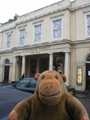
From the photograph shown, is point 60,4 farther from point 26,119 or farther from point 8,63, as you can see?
point 26,119

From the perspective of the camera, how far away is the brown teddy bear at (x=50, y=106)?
1489mm

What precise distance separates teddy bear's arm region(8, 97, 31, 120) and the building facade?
9629 mm

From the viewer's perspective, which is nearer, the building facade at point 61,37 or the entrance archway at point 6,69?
the building facade at point 61,37

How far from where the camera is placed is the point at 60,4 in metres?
12.5

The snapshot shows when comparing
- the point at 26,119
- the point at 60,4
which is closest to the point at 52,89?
the point at 26,119

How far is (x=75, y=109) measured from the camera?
1.56 metres

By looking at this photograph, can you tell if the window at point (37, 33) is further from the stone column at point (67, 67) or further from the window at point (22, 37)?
the stone column at point (67, 67)

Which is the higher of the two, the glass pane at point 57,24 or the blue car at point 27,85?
the glass pane at point 57,24

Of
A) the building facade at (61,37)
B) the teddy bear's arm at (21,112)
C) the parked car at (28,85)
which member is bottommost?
the parked car at (28,85)

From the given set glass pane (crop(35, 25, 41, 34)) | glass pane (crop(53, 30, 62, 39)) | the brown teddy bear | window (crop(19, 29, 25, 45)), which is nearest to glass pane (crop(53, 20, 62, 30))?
glass pane (crop(53, 30, 62, 39))

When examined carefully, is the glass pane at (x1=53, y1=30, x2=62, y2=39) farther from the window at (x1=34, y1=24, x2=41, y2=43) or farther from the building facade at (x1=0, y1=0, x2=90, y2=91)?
the window at (x1=34, y1=24, x2=41, y2=43)

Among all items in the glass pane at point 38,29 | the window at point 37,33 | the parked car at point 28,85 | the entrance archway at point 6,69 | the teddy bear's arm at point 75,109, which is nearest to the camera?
the teddy bear's arm at point 75,109

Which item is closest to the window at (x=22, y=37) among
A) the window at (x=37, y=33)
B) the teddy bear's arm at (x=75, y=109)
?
the window at (x=37, y=33)

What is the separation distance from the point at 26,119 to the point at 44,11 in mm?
13635
